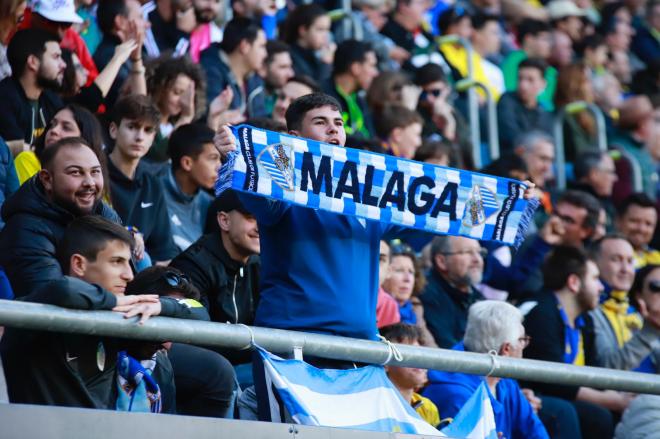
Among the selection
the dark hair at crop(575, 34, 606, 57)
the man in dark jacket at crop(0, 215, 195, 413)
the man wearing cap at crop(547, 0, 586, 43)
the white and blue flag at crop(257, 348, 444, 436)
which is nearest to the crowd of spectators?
the man in dark jacket at crop(0, 215, 195, 413)

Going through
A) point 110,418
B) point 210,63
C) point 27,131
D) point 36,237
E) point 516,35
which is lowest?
point 110,418

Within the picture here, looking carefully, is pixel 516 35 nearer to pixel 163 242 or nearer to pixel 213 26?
pixel 213 26

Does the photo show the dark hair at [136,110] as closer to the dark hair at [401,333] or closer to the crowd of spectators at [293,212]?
the crowd of spectators at [293,212]

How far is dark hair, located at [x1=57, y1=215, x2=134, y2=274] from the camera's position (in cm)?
538

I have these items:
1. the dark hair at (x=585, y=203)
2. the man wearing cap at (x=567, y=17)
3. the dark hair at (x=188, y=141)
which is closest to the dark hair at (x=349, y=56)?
the dark hair at (x=585, y=203)

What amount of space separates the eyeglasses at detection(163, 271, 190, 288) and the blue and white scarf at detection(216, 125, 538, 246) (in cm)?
45

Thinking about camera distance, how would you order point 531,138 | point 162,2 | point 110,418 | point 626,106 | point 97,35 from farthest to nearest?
point 626,106 → point 531,138 → point 162,2 → point 97,35 → point 110,418

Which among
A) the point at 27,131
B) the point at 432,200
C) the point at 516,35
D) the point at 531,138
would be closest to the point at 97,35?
the point at 27,131

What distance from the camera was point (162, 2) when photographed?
10312mm

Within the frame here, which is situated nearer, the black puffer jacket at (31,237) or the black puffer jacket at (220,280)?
the black puffer jacket at (31,237)

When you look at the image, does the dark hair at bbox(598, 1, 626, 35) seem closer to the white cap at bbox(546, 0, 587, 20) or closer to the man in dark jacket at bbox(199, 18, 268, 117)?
the white cap at bbox(546, 0, 587, 20)

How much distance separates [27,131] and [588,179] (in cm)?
545

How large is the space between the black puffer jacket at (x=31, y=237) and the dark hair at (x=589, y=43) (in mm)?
10100

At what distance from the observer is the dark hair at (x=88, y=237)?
538cm
